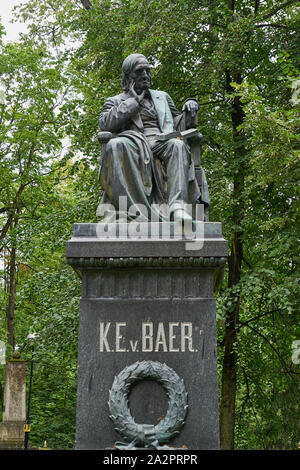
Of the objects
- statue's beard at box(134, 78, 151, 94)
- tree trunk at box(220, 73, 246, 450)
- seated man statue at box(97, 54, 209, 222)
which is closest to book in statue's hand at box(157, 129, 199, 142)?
seated man statue at box(97, 54, 209, 222)

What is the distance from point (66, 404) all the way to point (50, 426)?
1.27m

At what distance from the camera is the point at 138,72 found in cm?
667

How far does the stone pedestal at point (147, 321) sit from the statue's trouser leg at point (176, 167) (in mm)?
463

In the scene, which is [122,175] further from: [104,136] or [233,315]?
[233,315]

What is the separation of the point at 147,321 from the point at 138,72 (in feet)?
8.55

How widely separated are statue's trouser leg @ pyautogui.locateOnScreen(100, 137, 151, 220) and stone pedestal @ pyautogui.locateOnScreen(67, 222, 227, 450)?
1.55ft

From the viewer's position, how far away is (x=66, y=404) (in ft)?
63.4

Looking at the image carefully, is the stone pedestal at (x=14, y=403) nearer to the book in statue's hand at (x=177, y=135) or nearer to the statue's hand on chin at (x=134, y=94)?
the statue's hand on chin at (x=134, y=94)

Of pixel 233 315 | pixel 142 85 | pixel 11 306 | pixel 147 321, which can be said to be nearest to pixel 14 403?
pixel 11 306

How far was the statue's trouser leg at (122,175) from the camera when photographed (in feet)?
19.8

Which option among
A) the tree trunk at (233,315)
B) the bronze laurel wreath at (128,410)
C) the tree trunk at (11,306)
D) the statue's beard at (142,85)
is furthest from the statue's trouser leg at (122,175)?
the tree trunk at (11,306)

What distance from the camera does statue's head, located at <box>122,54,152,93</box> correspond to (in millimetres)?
6645

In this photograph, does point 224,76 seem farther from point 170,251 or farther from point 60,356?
point 170,251

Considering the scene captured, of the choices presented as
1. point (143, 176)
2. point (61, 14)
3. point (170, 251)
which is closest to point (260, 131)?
point (143, 176)
